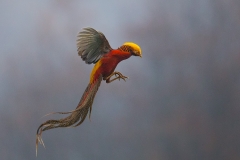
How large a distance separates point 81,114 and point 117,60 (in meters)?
0.35

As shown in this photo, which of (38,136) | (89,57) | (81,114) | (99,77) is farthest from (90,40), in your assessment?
(38,136)

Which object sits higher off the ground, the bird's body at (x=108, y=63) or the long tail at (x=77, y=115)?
the bird's body at (x=108, y=63)

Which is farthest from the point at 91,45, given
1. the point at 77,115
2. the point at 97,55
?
the point at 77,115

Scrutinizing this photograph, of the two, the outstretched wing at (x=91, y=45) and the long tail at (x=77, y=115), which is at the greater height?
the outstretched wing at (x=91, y=45)

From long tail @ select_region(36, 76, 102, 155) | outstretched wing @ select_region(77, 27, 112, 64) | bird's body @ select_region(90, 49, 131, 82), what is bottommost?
long tail @ select_region(36, 76, 102, 155)

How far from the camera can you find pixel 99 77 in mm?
1739

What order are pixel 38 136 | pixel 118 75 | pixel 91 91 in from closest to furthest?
1. pixel 38 136
2. pixel 91 91
3. pixel 118 75

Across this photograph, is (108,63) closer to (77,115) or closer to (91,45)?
(91,45)

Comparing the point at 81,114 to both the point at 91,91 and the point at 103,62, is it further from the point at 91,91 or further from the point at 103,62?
the point at 103,62

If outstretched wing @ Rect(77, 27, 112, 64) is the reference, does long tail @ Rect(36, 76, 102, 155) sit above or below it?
below

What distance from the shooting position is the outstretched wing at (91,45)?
177 cm

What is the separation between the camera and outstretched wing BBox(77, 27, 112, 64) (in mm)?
1766

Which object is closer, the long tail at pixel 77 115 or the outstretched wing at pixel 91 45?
the long tail at pixel 77 115

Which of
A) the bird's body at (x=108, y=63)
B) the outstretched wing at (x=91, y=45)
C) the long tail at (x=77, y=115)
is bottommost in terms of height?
the long tail at (x=77, y=115)
